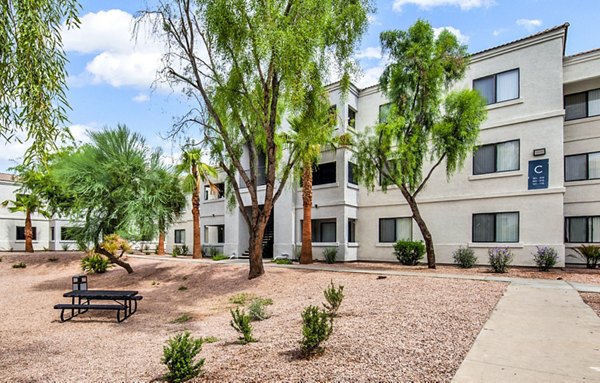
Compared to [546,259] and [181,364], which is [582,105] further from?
[181,364]

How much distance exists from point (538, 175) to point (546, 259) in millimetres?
3892

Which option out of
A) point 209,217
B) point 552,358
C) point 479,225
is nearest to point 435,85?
point 479,225

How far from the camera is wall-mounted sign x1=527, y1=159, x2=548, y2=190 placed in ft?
56.6

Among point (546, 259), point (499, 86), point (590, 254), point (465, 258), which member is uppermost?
point (499, 86)

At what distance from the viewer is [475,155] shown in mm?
19703

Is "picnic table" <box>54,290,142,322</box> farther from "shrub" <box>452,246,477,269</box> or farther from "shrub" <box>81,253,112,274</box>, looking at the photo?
"shrub" <box>452,246,477,269</box>

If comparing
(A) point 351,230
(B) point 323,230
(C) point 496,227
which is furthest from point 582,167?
(B) point 323,230

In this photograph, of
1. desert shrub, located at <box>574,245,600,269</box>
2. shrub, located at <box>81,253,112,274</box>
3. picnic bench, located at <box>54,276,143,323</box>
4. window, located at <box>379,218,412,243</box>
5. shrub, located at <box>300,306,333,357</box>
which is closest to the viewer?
shrub, located at <box>300,306,333,357</box>

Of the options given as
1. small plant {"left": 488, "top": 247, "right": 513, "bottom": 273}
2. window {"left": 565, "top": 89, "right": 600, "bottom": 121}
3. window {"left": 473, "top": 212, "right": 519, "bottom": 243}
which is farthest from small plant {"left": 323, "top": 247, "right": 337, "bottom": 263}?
window {"left": 565, "top": 89, "right": 600, "bottom": 121}

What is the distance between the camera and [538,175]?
687 inches

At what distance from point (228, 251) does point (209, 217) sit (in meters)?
4.48

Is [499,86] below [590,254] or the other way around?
the other way around

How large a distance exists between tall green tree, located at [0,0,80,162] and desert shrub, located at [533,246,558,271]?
1805cm

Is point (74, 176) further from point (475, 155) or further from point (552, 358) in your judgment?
point (475, 155)
